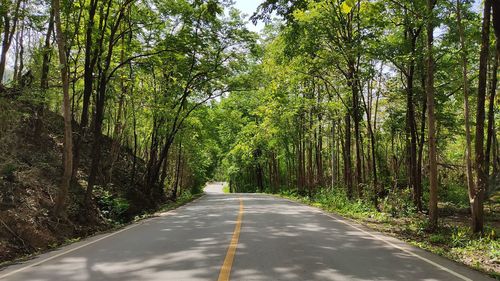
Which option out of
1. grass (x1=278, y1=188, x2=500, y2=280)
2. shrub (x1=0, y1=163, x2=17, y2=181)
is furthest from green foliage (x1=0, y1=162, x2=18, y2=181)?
grass (x1=278, y1=188, x2=500, y2=280)

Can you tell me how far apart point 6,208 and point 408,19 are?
14021mm

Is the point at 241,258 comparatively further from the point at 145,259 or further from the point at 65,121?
the point at 65,121

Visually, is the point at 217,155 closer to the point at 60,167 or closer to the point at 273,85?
the point at 273,85

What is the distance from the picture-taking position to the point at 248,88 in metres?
30.5

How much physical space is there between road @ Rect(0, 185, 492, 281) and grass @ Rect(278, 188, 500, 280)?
0.75 m

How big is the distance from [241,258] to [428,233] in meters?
7.10

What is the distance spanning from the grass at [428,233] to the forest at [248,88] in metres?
0.07

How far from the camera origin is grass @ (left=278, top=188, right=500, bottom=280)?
9023 mm

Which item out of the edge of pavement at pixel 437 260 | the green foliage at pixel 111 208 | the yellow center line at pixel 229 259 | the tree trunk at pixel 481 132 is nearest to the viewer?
the yellow center line at pixel 229 259

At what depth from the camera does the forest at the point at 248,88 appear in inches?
498

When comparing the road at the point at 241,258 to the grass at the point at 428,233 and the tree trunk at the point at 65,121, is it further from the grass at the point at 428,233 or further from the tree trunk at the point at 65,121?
the tree trunk at the point at 65,121

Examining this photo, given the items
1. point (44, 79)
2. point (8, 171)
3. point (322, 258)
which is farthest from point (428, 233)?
point (44, 79)

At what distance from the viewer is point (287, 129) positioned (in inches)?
1491

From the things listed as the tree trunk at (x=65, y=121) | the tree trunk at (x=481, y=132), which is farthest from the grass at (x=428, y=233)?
the tree trunk at (x=65, y=121)
